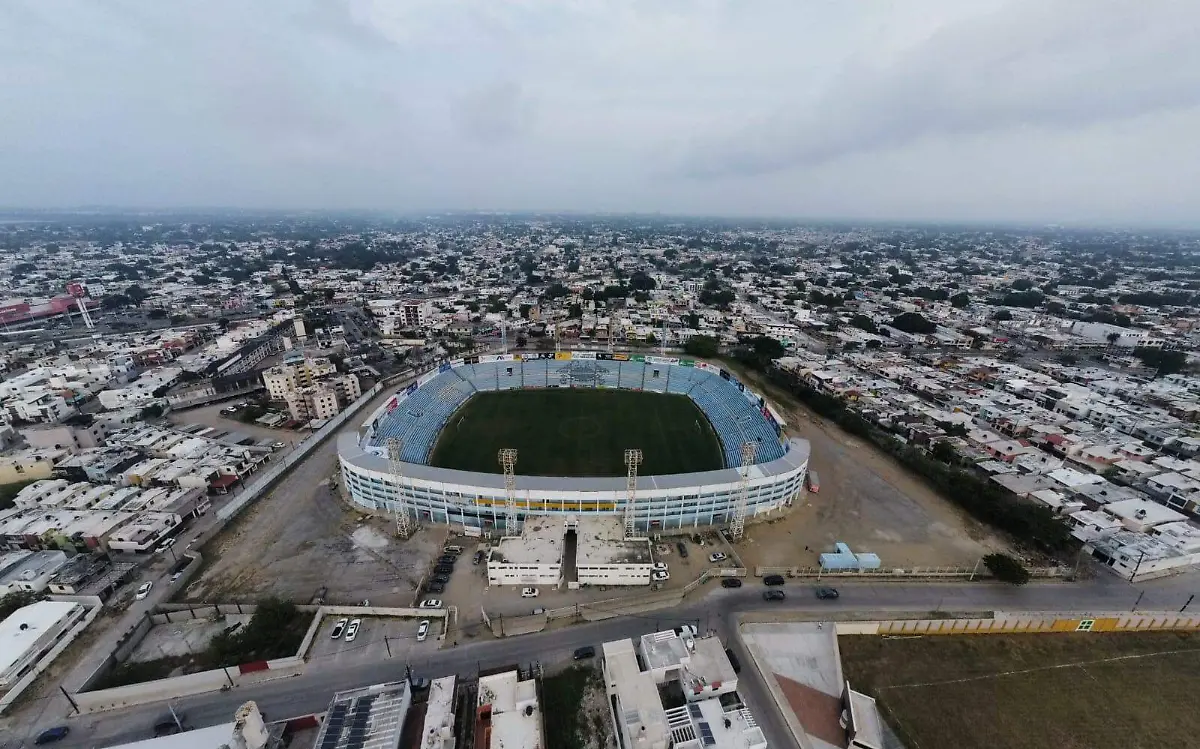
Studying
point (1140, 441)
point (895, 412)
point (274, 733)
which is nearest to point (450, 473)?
point (274, 733)

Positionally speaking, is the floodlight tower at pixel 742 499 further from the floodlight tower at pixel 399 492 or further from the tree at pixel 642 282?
the tree at pixel 642 282

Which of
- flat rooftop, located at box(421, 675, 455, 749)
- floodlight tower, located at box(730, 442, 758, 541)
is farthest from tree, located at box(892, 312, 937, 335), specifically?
flat rooftop, located at box(421, 675, 455, 749)

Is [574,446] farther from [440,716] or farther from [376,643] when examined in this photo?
[440,716]

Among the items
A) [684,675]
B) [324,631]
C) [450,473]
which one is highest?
[450,473]

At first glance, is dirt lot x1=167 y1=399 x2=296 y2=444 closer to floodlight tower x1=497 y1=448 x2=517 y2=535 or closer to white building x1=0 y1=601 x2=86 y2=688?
white building x1=0 y1=601 x2=86 y2=688

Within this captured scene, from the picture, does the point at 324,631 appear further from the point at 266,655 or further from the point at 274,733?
the point at 274,733

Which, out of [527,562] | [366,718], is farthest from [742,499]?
[366,718]
